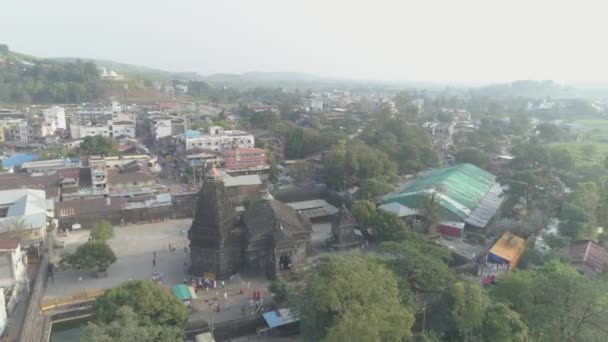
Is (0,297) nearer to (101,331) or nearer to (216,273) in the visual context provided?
(101,331)

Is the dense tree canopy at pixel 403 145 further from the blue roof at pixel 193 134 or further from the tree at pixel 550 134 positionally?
the tree at pixel 550 134

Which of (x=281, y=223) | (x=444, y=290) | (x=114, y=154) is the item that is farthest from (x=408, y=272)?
(x=114, y=154)

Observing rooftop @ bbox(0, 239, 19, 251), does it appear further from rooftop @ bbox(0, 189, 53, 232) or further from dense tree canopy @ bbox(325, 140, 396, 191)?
dense tree canopy @ bbox(325, 140, 396, 191)

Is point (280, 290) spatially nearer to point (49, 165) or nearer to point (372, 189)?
point (372, 189)

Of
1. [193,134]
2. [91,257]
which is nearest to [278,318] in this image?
[91,257]

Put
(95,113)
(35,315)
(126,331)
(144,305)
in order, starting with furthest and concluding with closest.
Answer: (95,113)
(35,315)
(144,305)
(126,331)

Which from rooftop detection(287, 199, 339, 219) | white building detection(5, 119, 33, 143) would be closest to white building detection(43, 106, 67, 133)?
white building detection(5, 119, 33, 143)
